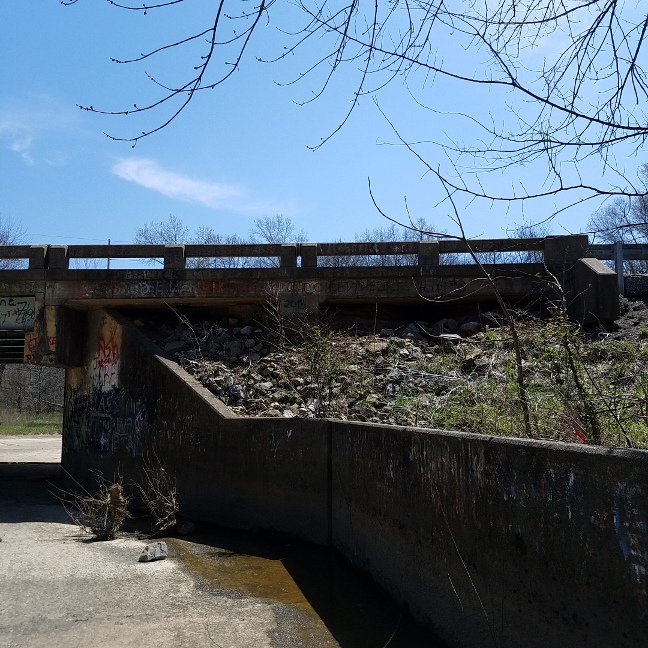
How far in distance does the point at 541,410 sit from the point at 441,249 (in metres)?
7.57

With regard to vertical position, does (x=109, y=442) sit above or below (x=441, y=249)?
below

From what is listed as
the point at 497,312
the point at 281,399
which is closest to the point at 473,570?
the point at 281,399

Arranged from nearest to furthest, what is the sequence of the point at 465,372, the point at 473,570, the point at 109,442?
the point at 473,570
the point at 465,372
the point at 109,442

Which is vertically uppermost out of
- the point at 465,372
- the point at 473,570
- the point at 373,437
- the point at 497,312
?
the point at 497,312

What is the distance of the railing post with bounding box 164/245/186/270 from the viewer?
15.1 meters

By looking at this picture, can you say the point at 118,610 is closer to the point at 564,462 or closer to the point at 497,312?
the point at 564,462

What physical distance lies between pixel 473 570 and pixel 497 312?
30.3 ft

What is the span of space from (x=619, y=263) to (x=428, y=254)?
3.52m

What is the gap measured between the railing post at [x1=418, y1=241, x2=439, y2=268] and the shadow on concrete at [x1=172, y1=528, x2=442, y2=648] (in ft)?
20.4

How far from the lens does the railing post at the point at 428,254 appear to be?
14.3m

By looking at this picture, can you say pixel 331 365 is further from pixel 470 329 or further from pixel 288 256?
pixel 288 256

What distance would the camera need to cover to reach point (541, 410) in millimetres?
7125

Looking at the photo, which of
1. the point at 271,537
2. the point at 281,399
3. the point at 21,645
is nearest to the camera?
the point at 21,645

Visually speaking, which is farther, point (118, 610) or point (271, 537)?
point (271, 537)
